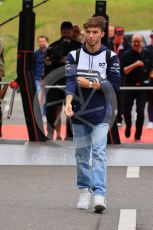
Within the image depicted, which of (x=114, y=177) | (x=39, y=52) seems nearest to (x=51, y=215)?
(x=114, y=177)

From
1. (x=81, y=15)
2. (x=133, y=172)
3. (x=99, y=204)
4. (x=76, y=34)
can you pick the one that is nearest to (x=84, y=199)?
(x=99, y=204)

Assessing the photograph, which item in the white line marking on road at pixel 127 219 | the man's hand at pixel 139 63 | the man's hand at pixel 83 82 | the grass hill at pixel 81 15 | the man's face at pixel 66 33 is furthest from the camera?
the grass hill at pixel 81 15

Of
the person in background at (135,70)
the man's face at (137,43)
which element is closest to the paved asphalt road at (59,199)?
the person in background at (135,70)

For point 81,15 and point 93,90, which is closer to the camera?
point 93,90

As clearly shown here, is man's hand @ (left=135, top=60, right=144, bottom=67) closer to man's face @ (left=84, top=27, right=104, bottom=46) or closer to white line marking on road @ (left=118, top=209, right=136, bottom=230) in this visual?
man's face @ (left=84, top=27, right=104, bottom=46)

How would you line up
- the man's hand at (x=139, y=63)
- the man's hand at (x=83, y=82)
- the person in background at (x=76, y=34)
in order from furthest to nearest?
the man's hand at (x=139, y=63) → the person in background at (x=76, y=34) → the man's hand at (x=83, y=82)

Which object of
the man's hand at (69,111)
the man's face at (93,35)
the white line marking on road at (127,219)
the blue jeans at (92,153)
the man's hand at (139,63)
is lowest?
the white line marking on road at (127,219)

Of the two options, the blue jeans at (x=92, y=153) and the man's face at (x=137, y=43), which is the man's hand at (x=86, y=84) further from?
the man's face at (x=137, y=43)

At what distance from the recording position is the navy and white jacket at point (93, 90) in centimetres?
1032

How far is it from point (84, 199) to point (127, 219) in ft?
2.79

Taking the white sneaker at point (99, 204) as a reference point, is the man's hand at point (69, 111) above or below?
above

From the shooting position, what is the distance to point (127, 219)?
31.6 feet

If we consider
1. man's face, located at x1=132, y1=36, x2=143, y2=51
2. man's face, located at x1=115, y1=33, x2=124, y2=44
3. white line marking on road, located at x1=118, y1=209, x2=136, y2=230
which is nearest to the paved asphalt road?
white line marking on road, located at x1=118, y1=209, x2=136, y2=230

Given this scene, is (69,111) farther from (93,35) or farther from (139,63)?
(139,63)
